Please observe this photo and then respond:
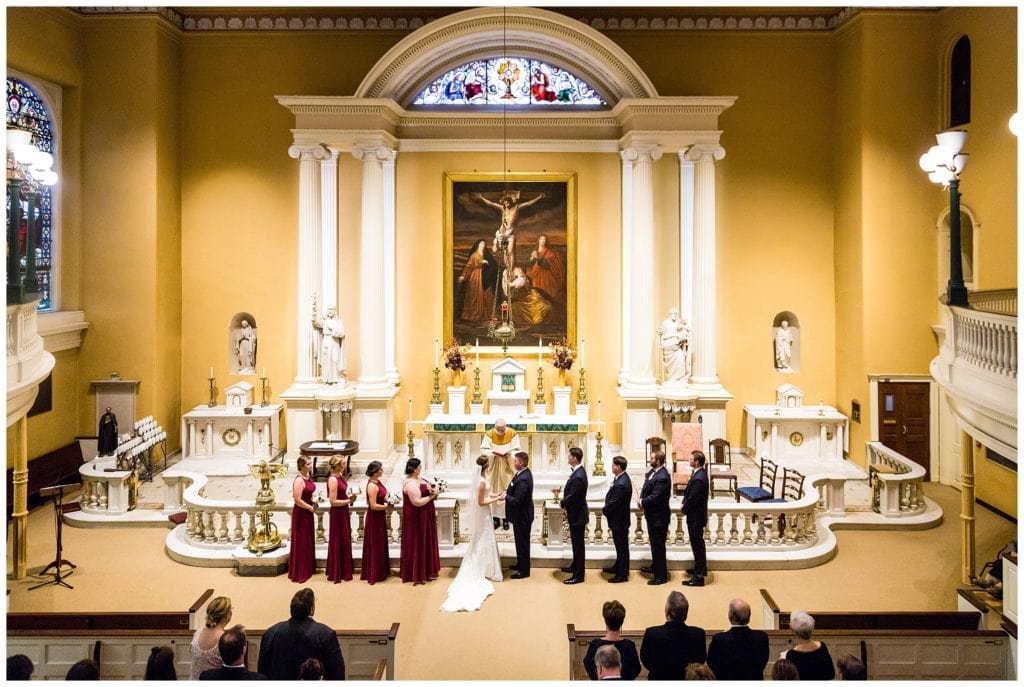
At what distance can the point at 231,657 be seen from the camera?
17.5ft

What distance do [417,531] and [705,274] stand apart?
7979 mm

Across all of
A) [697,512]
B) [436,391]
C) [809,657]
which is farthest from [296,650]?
[436,391]

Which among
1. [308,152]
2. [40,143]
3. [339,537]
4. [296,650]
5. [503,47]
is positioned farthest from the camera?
[503,47]

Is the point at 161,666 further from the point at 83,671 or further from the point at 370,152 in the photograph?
the point at 370,152

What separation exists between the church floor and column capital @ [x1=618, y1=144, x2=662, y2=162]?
23.9ft

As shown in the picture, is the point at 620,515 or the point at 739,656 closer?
the point at 739,656

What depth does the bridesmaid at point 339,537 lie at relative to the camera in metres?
9.68

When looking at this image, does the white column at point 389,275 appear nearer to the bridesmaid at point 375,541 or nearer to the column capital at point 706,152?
the column capital at point 706,152

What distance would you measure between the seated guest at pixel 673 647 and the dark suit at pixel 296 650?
6.86 feet

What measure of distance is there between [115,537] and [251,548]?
2546mm

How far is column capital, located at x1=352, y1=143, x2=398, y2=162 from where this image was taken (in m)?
15.2

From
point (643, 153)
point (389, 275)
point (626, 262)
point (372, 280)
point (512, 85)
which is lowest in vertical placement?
point (372, 280)

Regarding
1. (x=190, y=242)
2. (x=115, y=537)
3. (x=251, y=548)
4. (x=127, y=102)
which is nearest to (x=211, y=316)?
(x=190, y=242)

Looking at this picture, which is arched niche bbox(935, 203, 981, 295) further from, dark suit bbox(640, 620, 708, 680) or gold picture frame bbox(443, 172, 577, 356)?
dark suit bbox(640, 620, 708, 680)
